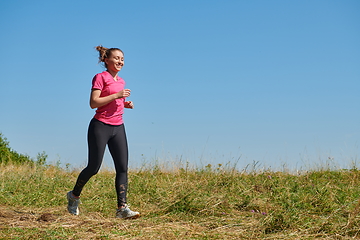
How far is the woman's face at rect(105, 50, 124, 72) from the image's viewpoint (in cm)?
489

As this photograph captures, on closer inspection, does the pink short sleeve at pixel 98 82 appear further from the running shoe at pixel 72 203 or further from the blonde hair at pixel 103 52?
the running shoe at pixel 72 203

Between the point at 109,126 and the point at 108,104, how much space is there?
27cm

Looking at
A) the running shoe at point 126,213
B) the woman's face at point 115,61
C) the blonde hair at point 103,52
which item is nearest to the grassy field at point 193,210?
the running shoe at point 126,213

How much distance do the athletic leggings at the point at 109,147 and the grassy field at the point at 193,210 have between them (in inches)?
17.8

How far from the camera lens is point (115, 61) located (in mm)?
4879

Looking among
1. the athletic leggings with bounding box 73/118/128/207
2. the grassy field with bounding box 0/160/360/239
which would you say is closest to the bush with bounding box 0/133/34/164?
the grassy field with bounding box 0/160/360/239

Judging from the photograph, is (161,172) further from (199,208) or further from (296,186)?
(199,208)

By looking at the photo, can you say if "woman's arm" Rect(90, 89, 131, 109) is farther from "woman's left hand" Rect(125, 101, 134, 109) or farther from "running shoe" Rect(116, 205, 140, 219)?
"running shoe" Rect(116, 205, 140, 219)

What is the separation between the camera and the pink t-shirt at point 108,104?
4.67 metres

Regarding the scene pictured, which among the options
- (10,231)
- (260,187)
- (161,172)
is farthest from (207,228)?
(161,172)

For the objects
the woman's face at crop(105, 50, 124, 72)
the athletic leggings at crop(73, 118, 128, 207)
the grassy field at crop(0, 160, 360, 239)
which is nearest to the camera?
the grassy field at crop(0, 160, 360, 239)

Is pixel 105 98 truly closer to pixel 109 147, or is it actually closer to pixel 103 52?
pixel 109 147

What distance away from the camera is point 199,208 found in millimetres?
4738

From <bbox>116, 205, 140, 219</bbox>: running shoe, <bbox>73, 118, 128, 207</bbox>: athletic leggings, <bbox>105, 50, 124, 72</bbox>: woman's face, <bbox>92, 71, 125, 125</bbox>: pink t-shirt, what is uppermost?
<bbox>105, 50, 124, 72</bbox>: woman's face
